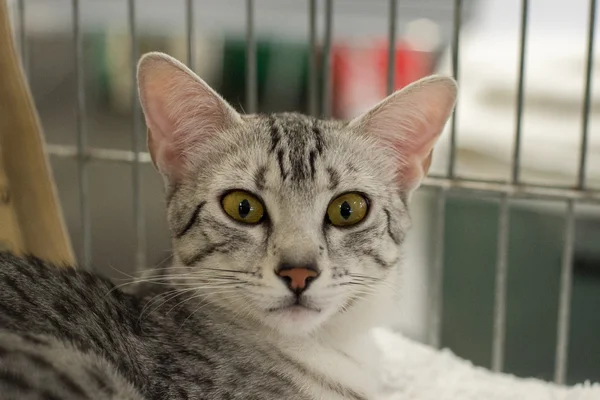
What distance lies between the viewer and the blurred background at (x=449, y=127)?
72.2 inches

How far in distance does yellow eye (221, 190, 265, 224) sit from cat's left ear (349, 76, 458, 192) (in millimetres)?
237

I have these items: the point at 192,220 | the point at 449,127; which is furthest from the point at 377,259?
the point at 449,127

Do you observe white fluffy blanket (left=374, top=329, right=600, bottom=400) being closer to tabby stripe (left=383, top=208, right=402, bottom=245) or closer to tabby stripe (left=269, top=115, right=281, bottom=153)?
tabby stripe (left=383, top=208, right=402, bottom=245)

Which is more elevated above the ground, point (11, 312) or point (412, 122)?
point (412, 122)

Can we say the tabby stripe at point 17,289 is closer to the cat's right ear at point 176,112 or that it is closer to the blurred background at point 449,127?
the cat's right ear at point 176,112

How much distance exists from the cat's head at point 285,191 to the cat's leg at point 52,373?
212mm

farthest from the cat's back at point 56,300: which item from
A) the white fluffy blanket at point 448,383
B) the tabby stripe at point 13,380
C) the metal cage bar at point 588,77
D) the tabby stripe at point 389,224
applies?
the metal cage bar at point 588,77

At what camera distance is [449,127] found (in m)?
1.68

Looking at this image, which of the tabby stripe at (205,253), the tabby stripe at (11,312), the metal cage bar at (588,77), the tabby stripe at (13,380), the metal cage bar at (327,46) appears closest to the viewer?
the tabby stripe at (13,380)

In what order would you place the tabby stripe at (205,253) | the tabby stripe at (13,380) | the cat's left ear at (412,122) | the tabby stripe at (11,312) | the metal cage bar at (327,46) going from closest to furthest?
1. the tabby stripe at (13,380)
2. the tabby stripe at (11,312)
3. the tabby stripe at (205,253)
4. the cat's left ear at (412,122)
5. the metal cage bar at (327,46)

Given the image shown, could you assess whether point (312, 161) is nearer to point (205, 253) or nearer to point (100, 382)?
point (205, 253)

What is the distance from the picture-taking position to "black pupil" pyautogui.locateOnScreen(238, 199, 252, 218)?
3.41ft

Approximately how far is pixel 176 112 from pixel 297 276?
1.19 feet

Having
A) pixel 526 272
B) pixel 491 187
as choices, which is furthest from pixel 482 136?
pixel 491 187
